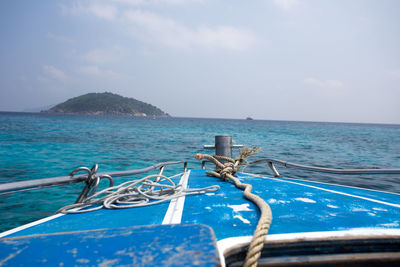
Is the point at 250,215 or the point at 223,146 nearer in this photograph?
the point at 250,215

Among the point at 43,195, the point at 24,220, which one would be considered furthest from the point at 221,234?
the point at 43,195

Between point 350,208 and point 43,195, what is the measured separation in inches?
265

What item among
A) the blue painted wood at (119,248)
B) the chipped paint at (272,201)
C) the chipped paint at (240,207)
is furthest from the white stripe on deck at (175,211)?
the chipped paint at (272,201)

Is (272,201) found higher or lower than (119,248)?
lower

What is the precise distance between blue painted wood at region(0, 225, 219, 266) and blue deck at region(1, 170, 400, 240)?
1.57ft

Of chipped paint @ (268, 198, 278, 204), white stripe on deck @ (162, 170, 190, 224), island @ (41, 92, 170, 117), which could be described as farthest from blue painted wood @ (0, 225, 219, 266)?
island @ (41, 92, 170, 117)

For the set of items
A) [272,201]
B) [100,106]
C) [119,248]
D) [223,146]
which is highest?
[100,106]

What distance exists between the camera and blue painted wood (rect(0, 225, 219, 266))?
83 centimetres

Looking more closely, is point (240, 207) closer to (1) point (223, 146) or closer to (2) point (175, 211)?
(2) point (175, 211)

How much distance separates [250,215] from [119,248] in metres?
1.20

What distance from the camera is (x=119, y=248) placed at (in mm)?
926

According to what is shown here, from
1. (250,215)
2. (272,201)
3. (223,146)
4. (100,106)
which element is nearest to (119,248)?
(250,215)

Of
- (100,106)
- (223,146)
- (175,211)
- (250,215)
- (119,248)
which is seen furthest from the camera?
(100,106)

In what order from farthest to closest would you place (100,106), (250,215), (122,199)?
(100,106), (122,199), (250,215)
